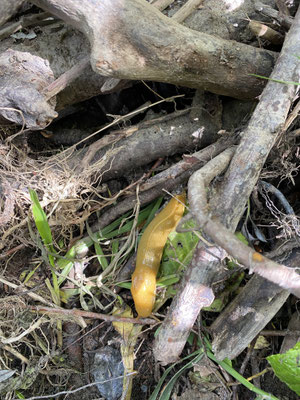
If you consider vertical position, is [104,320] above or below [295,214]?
below

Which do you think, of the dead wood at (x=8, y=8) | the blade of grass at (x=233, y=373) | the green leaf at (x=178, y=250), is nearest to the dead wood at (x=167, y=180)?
the green leaf at (x=178, y=250)

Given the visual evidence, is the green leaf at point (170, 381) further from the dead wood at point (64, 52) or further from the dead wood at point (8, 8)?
the dead wood at point (8, 8)

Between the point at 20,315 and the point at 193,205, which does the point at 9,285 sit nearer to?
the point at 20,315

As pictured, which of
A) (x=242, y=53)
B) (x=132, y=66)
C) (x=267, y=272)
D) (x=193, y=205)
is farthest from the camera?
(x=242, y=53)

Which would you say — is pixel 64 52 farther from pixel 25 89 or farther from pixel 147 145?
pixel 147 145

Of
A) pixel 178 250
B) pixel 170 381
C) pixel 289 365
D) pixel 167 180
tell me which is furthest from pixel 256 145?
pixel 170 381

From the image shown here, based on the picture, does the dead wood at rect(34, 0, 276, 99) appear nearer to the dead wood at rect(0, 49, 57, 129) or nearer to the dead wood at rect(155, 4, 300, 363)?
the dead wood at rect(155, 4, 300, 363)

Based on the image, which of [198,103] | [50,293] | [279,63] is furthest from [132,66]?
[50,293]
